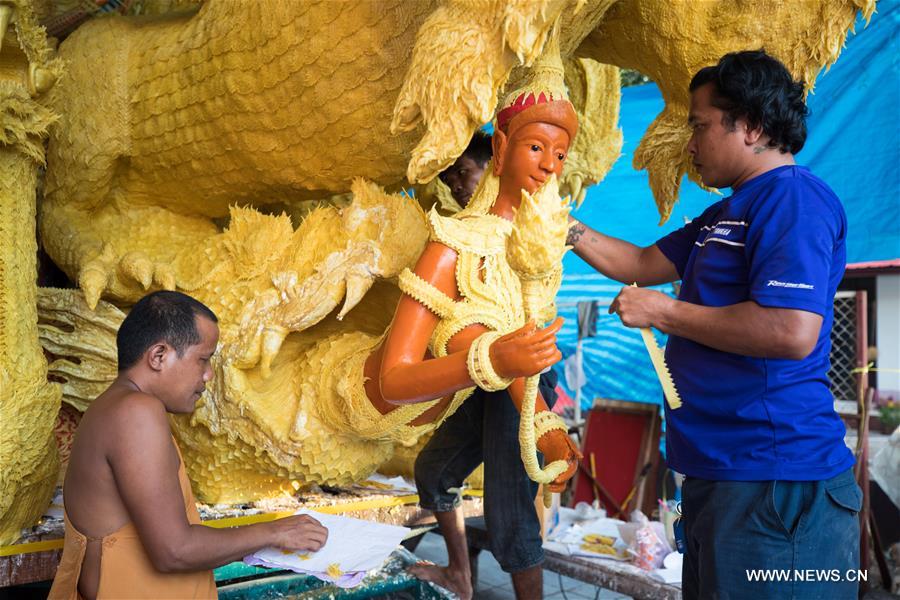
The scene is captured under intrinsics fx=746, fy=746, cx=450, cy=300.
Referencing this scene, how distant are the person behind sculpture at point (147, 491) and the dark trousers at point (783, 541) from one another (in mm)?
853

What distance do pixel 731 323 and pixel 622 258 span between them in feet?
1.93

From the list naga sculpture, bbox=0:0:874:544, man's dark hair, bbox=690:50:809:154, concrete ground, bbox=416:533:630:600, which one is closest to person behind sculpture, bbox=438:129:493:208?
naga sculpture, bbox=0:0:874:544

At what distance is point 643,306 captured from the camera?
1.58 meters

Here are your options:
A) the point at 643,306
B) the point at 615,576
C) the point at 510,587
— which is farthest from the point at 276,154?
the point at 510,587

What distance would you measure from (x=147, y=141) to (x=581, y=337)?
10.4ft

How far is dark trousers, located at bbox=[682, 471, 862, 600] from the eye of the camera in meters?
1.48

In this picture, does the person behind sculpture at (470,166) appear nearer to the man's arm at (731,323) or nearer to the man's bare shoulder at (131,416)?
the man's arm at (731,323)

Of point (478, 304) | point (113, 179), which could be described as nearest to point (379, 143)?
point (478, 304)

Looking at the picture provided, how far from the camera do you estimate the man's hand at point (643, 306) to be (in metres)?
1.57

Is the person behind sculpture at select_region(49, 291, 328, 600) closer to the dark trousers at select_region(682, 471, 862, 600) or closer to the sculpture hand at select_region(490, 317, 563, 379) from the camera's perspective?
the sculpture hand at select_region(490, 317, 563, 379)

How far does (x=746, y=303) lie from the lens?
4.83 ft

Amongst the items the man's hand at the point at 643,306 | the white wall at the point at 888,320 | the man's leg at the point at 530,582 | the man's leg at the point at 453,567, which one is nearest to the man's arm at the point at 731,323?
the man's hand at the point at 643,306

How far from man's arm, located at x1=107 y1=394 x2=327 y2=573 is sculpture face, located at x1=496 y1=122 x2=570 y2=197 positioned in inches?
43.4

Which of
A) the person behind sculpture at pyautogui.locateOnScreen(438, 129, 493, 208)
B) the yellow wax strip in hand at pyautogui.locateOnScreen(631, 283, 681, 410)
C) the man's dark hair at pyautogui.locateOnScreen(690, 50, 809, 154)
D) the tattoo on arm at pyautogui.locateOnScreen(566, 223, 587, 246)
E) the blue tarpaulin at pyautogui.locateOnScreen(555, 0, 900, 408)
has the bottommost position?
the yellow wax strip in hand at pyautogui.locateOnScreen(631, 283, 681, 410)
